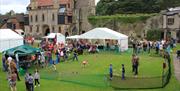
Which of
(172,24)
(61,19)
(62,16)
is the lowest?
(172,24)

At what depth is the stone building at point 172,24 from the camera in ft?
196

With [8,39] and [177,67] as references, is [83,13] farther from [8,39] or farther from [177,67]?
[177,67]

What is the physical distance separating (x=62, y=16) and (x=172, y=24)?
26.5 meters

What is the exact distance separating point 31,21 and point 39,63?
5442cm

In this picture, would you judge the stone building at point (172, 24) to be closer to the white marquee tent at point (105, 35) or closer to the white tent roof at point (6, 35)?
the white marquee tent at point (105, 35)

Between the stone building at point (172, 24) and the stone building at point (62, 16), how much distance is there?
62.0 feet

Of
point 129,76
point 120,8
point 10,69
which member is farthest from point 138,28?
point 10,69

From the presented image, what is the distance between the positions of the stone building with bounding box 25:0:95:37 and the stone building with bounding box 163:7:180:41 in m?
18.9

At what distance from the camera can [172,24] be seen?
60688 mm

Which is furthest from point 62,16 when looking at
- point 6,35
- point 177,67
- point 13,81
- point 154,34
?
point 13,81

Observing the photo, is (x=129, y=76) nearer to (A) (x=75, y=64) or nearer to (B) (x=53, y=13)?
(A) (x=75, y=64)

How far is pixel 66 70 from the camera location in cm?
3080

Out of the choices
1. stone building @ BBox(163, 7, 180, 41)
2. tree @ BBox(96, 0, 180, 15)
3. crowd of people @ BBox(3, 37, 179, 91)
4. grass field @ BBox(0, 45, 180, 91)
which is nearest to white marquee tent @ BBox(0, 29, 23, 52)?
crowd of people @ BBox(3, 37, 179, 91)

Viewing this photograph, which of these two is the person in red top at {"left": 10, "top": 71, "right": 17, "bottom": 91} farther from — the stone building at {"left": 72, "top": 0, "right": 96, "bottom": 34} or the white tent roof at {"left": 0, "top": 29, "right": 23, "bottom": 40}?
the stone building at {"left": 72, "top": 0, "right": 96, "bottom": 34}
